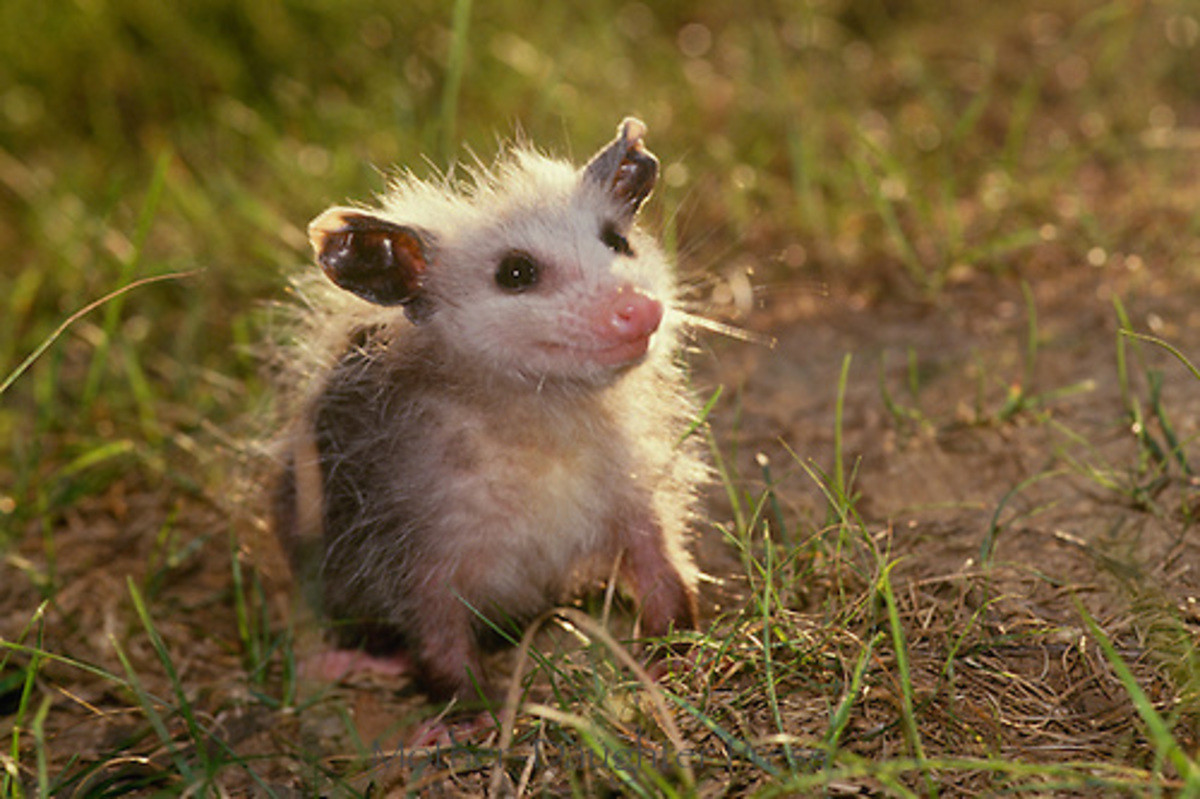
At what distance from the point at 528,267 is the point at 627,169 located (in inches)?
17.7

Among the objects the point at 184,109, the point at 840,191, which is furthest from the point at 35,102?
the point at 840,191

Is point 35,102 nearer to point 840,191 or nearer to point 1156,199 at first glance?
point 840,191

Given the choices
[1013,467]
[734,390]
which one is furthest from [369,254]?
[1013,467]

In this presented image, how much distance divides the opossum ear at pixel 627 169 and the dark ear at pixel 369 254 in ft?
1.58

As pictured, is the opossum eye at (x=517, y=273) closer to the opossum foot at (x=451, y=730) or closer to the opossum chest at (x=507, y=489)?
the opossum chest at (x=507, y=489)

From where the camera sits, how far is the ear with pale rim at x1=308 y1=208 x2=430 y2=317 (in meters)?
2.52

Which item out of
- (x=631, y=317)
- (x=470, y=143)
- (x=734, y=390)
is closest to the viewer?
(x=631, y=317)

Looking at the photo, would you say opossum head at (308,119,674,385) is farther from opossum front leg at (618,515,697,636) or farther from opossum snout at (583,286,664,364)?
opossum front leg at (618,515,697,636)

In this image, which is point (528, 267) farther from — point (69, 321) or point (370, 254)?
point (69, 321)

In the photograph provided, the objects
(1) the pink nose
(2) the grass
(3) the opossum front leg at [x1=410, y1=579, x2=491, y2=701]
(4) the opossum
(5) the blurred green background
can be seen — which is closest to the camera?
(2) the grass

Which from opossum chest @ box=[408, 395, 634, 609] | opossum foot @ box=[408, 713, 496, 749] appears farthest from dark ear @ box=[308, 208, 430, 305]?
opossum foot @ box=[408, 713, 496, 749]

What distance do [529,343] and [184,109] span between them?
4.22 metres

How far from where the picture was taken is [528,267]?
262 centimetres

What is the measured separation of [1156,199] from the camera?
14.1 feet
